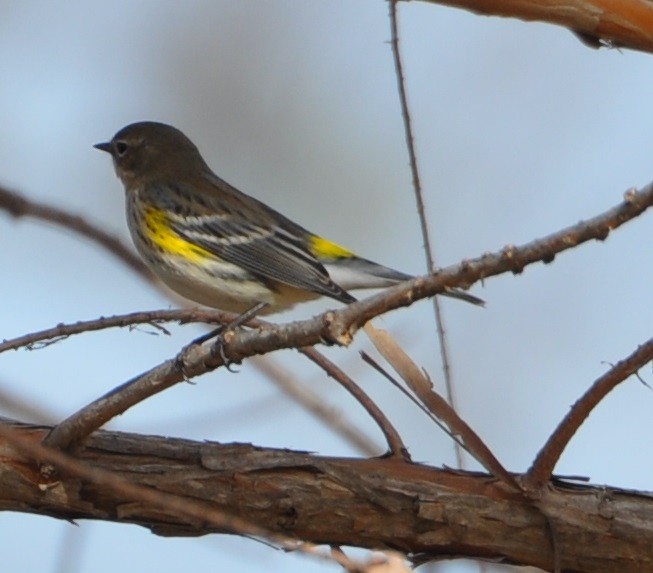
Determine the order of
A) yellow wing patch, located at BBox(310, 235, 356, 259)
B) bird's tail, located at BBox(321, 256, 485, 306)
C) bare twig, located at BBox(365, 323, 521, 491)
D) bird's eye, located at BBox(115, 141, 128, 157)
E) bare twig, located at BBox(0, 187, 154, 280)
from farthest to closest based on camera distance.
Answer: bird's eye, located at BBox(115, 141, 128, 157)
yellow wing patch, located at BBox(310, 235, 356, 259)
bird's tail, located at BBox(321, 256, 485, 306)
bare twig, located at BBox(0, 187, 154, 280)
bare twig, located at BBox(365, 323, 521, 491)

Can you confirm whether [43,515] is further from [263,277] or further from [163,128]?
[163,128]

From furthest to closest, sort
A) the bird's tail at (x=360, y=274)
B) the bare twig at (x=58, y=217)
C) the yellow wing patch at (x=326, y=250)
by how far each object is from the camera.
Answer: the yellow wing patch at (x=326, y=250), the bird's tail at (x=360, y=274), the bare twig at (x=58, y=217)

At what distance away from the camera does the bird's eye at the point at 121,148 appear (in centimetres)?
511

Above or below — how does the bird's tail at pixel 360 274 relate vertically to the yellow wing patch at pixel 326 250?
below

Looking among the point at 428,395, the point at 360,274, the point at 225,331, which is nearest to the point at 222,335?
the point at 225,331

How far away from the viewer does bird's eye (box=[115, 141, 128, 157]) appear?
201 inches

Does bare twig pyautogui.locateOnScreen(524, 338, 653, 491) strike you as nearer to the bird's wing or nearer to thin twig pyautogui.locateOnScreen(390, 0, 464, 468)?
thin twig pyautogui.locateOnScreen(390, 0, 464, 468)

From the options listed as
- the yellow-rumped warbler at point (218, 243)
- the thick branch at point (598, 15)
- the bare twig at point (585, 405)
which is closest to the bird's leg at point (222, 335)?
the yellow-rumped warbler at point (218, 243)

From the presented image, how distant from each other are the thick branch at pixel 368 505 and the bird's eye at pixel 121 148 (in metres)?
2.78

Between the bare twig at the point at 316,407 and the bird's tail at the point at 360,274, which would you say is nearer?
the bare twig at the point at 316,407

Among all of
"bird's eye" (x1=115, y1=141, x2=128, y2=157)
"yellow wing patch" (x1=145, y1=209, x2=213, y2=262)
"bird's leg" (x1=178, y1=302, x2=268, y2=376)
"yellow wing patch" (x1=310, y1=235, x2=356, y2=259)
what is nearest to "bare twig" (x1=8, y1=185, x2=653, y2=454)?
"bird's leg" (x1=178, y1=302, x2=268, y2=376)

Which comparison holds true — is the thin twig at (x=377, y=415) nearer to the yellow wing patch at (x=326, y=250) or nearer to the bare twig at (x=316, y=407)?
the bare twig at (x=316, y=407)

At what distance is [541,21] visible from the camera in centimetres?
215

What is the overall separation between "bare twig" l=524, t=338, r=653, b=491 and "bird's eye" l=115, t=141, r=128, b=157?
128 inches
